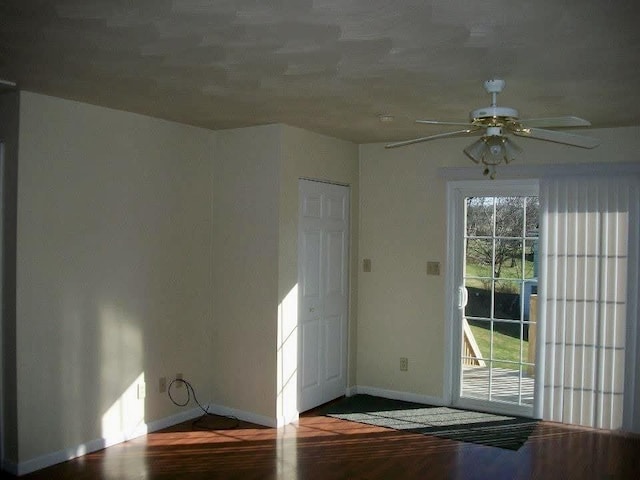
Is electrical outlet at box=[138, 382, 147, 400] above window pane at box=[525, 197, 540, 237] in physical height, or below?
below

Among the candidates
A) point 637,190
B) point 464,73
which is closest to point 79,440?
point 464,73

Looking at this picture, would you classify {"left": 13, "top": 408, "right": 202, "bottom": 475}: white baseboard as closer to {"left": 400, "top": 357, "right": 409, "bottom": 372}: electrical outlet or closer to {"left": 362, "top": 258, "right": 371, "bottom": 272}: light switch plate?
{"left": 400, "top": 357, "right": 409, "bottom": 372}: electrical outlet

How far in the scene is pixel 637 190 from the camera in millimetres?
4852

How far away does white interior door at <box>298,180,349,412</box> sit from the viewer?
5.32 metres

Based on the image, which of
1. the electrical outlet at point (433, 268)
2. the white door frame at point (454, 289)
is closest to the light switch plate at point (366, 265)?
the electrical outlet at point (433, 268)

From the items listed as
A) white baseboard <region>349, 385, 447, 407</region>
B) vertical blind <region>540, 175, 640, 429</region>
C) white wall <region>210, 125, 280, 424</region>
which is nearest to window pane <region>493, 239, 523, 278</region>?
vertical blind <region>540, 175, 640, 429</region>

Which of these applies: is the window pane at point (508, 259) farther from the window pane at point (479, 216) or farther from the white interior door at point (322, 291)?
the white interior door at point (322, 291)

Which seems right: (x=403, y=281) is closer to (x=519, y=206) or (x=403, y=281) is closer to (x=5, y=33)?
(x=519, y=206)

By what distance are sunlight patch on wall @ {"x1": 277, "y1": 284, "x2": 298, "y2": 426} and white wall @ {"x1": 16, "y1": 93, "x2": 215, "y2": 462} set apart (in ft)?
2.31

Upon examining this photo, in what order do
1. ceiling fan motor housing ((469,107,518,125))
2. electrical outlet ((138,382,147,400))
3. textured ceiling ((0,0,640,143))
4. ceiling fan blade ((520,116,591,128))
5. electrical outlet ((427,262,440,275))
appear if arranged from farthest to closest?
1. electrical outlet ((427,262,440,275))
2. electrical outlet ((138,382,147,400))
3. ceiling fan motor housing ((469,107,518,125))
4. ceiling fan blade ((520,116,591,128))
5. textured ceiling ((0,0,640,143))

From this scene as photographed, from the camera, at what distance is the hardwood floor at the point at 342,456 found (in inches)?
159

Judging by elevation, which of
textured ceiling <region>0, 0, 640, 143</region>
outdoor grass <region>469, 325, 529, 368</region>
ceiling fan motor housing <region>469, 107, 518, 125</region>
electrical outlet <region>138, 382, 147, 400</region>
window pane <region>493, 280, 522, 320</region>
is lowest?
electrical outlet <region>138, 382, 147, 400</region>

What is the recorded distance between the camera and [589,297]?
4.99 metres

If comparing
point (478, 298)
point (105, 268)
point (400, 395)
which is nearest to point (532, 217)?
point (478, 298)
